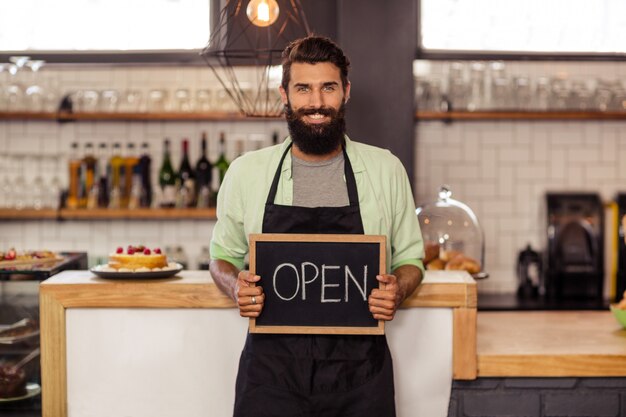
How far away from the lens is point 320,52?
2.39 metres

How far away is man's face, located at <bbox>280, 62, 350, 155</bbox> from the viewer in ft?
7.81

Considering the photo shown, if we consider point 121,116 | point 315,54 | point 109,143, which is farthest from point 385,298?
point 109,143

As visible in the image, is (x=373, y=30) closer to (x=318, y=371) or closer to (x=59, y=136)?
(x=318, y=371)

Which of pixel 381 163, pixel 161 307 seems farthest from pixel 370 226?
pixel 161 307

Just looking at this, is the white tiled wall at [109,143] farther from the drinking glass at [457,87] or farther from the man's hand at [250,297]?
the man's hand at [250,297]

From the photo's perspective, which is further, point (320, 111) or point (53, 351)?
point (53, 351)

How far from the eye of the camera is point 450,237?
3.31 m

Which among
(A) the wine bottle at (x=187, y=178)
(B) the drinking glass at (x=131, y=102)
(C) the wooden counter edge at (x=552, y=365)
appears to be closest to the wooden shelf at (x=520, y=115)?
(A) the wine bottle at (x=187, y=178)

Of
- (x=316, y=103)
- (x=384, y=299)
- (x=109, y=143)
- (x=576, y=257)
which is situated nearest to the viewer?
(x=384, y=299)

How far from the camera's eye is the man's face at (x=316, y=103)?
2.38 m

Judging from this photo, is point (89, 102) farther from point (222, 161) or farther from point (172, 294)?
point (172, 294)

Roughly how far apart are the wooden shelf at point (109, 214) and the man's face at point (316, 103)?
9.11ft

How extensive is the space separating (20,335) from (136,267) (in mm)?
562

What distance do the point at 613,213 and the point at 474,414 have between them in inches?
114
